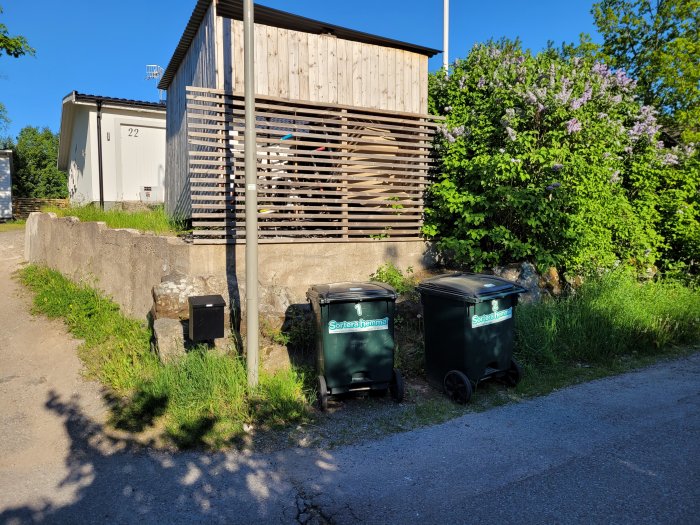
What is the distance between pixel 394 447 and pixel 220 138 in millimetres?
4520

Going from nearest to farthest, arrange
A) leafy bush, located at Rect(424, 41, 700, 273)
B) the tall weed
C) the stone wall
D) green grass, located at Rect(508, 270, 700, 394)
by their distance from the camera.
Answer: green grass, located at Rect(508, 270, 700, 394) → the tall weed → the stone wall → leafy bush, located at Rect(424, 41, 700, 273)

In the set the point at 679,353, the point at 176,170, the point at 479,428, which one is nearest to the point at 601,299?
the point at 679,353

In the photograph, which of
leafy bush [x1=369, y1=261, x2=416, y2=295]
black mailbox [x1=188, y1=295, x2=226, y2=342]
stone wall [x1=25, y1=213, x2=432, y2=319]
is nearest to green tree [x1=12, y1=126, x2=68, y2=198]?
stone wall [x1=25, y1=213, x2=432, y2=319]

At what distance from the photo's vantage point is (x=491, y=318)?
4914 mm

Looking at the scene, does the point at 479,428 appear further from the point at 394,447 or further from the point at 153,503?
the point at 153,503

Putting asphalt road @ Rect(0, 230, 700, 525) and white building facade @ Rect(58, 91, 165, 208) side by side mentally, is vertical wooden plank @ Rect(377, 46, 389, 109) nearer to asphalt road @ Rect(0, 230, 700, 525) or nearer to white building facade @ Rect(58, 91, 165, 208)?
asphalt road @ Rect(0, 230, 700, 525)

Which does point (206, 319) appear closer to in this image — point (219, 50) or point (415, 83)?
point (219, 50)

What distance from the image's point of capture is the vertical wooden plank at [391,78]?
8.05 meters

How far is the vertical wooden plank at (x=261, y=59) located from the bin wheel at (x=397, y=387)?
454 centimetres

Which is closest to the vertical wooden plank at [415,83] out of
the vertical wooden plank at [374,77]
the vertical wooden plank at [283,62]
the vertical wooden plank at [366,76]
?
the vertical wooden plank at [374,77]

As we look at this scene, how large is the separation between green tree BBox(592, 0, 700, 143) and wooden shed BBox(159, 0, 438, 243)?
21.8 ft

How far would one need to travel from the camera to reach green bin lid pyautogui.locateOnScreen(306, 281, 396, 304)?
4.48m

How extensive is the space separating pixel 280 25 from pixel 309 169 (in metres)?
2.58

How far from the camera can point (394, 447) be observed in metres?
3.93
